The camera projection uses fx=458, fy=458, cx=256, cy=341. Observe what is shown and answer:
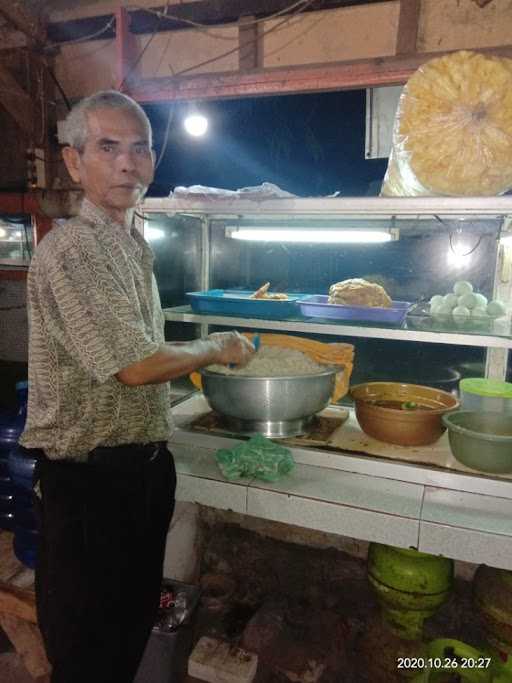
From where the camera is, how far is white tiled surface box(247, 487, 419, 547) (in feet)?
5.99

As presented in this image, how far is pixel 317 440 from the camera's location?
2279 mm

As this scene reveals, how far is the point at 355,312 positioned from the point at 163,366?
108 cm

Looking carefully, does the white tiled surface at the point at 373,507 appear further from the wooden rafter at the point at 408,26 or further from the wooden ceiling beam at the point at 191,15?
the wooden ceiling beam at the point at 191,15

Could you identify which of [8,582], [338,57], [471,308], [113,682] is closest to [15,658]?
[8,582]

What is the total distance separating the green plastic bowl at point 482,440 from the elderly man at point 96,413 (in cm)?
117

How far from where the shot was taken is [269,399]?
2.17 m

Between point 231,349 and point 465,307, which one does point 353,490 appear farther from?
point 465,307

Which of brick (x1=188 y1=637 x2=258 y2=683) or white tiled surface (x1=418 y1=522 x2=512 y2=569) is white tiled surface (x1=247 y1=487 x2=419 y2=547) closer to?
white tiled surface (x1=418 y1=522 x2=512 y2=569)

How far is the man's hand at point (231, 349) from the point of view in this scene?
6.34 ft

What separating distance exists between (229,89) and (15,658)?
3912 millimetres

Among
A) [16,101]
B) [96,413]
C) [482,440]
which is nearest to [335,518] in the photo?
[482,440]

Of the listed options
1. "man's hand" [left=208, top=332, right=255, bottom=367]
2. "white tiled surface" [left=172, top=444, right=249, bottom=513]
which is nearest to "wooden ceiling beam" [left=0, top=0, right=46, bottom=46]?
"man's hand" [left=208, top=332, right=255, bottom=367]

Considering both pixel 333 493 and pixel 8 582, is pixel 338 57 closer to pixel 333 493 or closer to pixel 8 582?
pixel 333 493

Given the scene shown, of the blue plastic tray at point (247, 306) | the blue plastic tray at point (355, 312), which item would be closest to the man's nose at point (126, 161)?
the blue plastic tray at point (247, 306)
